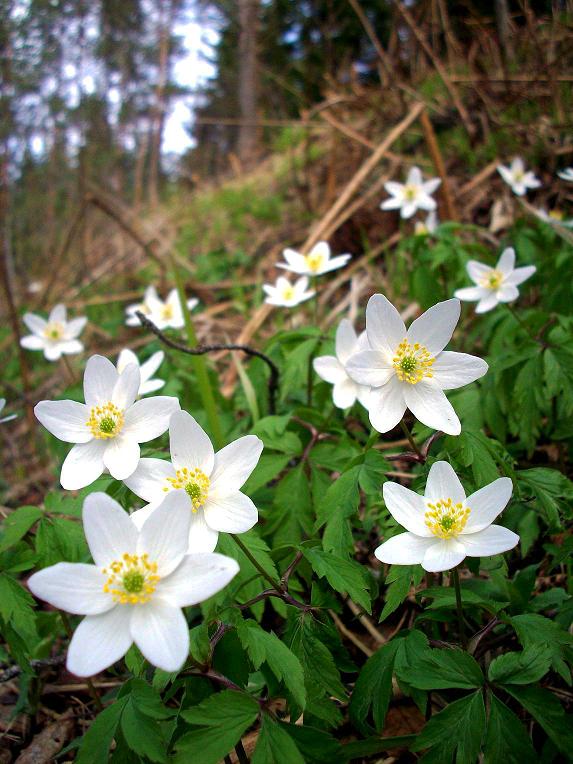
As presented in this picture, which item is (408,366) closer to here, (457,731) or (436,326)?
(436,326)

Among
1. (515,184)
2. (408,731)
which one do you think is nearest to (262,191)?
(515,184)

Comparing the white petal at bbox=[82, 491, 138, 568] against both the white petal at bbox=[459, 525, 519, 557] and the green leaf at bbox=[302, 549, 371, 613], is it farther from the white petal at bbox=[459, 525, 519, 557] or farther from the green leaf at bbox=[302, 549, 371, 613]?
the white petal at bbox=[459, 525, 519, 557]

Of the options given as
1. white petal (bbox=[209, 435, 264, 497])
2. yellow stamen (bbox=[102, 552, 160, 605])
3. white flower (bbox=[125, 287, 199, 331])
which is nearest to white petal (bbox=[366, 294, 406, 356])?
white petal (bbox=[209, 435, 264, 497])

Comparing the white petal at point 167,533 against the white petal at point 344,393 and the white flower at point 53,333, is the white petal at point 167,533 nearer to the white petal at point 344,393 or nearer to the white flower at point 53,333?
the white petal at point 344,393

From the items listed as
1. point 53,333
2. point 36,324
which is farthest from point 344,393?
point 36,324

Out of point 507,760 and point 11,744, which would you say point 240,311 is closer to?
point 11,744

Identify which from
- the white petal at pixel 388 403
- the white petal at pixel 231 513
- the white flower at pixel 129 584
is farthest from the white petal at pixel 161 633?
the white petal at pixel 388 403
